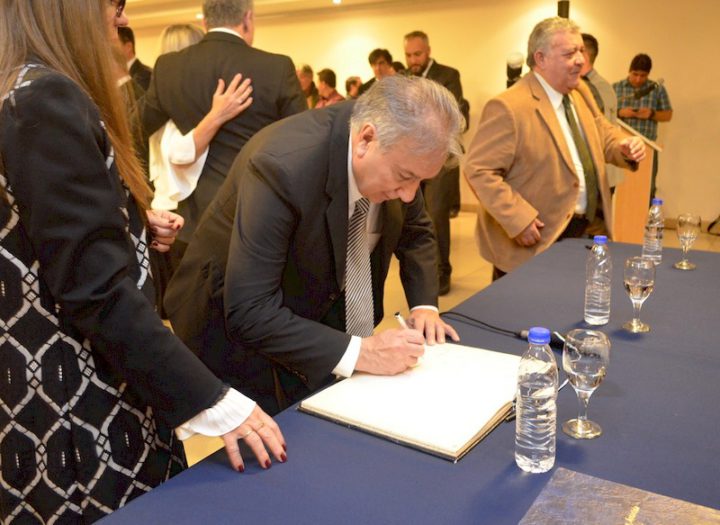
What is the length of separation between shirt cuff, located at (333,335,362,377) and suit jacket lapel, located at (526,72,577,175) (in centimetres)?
182

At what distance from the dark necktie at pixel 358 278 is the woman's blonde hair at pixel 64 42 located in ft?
2.23

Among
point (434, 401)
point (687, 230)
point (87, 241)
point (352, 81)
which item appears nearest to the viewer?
point (87, 241)

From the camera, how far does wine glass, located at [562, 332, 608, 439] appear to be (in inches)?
43.1

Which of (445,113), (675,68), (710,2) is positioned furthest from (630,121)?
(445,113)

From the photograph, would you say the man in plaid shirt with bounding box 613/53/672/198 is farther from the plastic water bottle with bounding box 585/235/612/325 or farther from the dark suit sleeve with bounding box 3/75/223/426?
the dark suit sleeve with bounding box 3/75/223/426

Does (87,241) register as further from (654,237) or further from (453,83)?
(453,83)

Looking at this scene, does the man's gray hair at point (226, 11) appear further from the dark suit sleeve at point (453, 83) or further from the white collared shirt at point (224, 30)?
the dark suit sleeve at point (453, 83)

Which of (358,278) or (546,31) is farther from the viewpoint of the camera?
(546,31)

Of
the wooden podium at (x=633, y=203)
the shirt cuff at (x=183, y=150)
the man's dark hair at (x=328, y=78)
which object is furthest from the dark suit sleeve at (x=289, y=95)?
the man's dark hair at (x=328, y=78)

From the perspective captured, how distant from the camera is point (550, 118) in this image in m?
2.83

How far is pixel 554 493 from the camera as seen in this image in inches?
34.9

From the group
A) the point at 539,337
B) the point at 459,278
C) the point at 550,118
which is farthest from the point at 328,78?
the point at 539,337

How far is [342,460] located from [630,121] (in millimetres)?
5950

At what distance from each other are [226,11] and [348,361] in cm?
184
